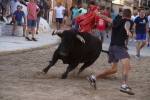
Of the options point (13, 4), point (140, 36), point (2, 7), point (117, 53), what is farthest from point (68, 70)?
point (13, 4)

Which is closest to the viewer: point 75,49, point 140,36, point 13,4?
point 75,49

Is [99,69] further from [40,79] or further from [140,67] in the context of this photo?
[40,79]

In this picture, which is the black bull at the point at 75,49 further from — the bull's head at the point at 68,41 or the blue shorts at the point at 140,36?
the blue shorts at the point at 140,36

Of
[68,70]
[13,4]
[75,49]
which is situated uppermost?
[13,4]

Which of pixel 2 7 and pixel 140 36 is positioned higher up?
pixel 2 7

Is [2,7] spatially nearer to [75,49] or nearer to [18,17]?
[18,17]

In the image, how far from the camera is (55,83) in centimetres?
809

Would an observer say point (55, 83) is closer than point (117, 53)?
No

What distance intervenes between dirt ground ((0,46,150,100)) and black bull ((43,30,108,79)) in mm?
294

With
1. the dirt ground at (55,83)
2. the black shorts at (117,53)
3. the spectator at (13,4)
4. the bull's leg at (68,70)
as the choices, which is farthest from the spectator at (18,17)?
the black shorts at (117,53)

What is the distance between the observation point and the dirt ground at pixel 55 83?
683 centimetres

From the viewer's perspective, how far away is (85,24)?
9.09 m

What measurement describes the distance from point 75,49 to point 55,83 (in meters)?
1.29

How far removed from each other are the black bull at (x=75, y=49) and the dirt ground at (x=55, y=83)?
29cm
